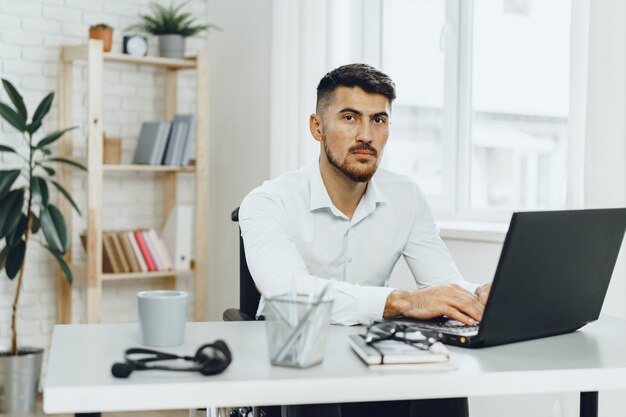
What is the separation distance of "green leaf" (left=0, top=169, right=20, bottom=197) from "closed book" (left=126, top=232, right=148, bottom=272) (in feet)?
2.18

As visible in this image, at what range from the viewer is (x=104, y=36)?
4.00 meters

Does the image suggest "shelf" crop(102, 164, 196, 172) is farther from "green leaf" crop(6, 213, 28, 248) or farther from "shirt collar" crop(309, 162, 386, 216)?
"shirt collar" crop(309, 162, 386, 216)

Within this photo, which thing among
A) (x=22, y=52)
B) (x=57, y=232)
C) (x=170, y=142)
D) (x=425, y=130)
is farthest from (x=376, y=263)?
(x=22, y=52)

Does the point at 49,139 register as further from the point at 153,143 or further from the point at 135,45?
the point at 135,45

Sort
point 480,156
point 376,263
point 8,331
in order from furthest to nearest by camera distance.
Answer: point 8,331 < point 480,156 < point 376,263

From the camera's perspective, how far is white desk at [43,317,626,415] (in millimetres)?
1167

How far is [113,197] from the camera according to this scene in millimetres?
4359

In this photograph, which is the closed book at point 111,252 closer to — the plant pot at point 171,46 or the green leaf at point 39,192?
the green leaf at point 39,192

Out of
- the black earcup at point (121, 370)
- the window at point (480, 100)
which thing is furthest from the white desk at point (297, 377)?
the window at point (480, 100)

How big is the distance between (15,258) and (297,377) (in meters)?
2.74

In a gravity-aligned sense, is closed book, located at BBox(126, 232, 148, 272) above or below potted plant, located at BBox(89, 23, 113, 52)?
below

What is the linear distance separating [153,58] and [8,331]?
1.48m

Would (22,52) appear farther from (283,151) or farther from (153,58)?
(283,151)

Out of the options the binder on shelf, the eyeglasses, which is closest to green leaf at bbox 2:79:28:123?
the binder on shelf
